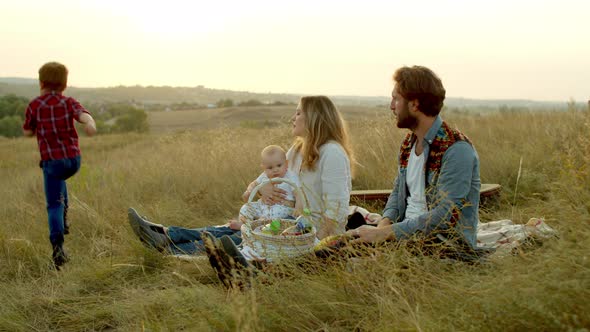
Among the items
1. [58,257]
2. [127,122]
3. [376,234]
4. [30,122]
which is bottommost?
[127,122]

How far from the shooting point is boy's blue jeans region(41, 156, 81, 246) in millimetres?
4867

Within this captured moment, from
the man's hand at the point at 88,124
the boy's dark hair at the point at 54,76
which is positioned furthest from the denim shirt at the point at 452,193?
the boy's dark hair at the point at 54,76

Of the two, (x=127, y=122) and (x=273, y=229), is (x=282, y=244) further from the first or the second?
(x=127, y=122)

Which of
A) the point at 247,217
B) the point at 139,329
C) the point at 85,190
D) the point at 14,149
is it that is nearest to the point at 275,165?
the point at 247,217

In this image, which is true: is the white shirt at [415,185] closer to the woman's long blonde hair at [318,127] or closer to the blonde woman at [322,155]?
the blonde woman at [322,155]

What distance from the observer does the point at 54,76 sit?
16.1ft

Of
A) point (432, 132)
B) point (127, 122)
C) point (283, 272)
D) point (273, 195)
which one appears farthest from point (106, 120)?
point (283, 272)

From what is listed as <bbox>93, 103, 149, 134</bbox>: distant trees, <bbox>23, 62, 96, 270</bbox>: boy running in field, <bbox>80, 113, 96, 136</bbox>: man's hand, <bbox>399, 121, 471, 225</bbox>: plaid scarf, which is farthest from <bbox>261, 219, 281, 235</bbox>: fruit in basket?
<bbox>93, 103, 149, 134</bbox>: distant trees

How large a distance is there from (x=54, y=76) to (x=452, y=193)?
138 inches

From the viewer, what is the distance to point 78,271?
14.8ft

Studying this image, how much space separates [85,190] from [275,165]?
12.9 ft

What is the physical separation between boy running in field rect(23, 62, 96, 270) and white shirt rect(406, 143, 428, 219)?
106 inches

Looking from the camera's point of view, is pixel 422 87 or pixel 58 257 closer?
pixel 422 87

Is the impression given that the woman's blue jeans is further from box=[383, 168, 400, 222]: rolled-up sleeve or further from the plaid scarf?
the plaid scarf
